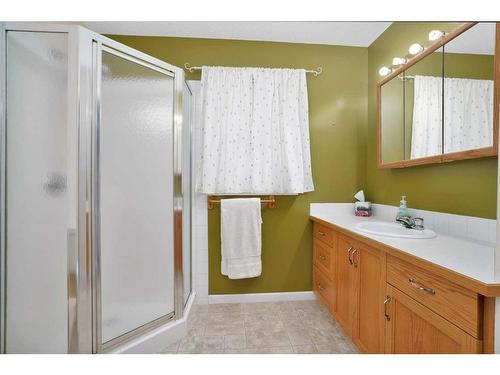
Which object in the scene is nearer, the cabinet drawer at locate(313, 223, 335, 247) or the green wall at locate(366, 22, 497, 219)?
the green wall at locate(366, 22, 497, 219)

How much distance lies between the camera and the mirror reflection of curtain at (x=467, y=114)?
1063mm

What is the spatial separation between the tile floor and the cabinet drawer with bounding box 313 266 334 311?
0.12m

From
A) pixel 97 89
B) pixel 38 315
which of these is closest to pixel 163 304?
pixel 38 315

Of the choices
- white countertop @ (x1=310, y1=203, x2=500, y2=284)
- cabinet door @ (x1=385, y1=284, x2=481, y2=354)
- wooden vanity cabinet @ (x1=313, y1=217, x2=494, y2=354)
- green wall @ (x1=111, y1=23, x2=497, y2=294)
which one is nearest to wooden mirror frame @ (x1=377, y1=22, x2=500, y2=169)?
green wall @ (x1=111, y1=23, x2=497, y2=294)

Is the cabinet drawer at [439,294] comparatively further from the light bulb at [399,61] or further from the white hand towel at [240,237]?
the light bulb at [399,61]

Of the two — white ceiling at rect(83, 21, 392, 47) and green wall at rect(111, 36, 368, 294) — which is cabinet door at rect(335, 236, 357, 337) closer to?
green wall at rect(111, 36, 368, 294)

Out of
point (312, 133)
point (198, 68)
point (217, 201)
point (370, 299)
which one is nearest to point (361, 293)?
point (370, 299)

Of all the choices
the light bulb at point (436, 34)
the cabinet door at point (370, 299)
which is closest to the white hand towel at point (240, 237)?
the cabinet door at point (370, 299)

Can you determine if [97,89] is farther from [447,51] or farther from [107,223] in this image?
[447,51]

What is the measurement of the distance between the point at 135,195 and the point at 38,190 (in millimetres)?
428

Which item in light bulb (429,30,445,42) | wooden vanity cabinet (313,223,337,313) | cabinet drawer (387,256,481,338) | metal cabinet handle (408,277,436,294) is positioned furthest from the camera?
wooden vanity cabinet (313,223,337,313)

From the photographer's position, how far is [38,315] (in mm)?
1133

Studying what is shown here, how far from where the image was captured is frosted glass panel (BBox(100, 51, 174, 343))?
1.22m

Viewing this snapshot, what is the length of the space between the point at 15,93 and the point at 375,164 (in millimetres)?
2420
